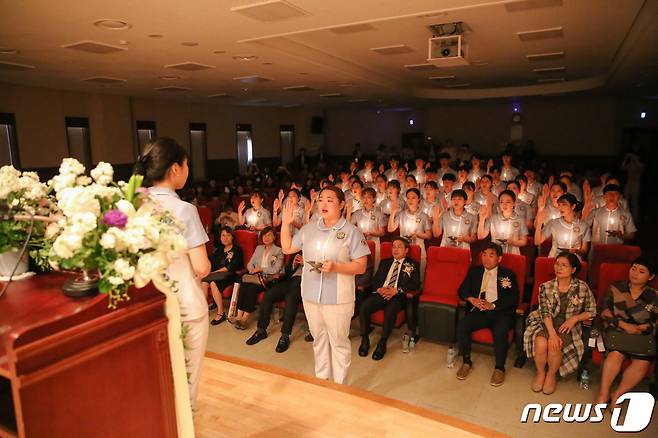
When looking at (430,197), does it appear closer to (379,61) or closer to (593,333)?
(593,333)

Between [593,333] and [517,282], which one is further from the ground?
[517,282]

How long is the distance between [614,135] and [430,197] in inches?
563

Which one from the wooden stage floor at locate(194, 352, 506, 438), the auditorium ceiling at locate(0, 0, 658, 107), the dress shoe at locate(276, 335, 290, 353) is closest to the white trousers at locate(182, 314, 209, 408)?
the wooden stage floor at locate(194, 352, 506, 438)

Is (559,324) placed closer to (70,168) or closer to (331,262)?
(331,262)

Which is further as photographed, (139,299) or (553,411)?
(553,411)

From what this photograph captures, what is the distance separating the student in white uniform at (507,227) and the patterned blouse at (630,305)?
1.68m

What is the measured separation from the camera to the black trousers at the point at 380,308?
502 cm

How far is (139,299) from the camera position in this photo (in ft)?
5.69

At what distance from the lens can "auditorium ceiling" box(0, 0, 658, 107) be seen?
5.19 meters

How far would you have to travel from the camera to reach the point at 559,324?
4285mm

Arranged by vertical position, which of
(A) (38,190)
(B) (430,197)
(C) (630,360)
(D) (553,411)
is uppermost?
(A) (38,190)

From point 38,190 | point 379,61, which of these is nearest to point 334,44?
point 379,61

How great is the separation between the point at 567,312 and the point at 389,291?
5.63ft

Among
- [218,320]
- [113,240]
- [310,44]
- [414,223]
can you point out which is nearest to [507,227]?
[414,223]
